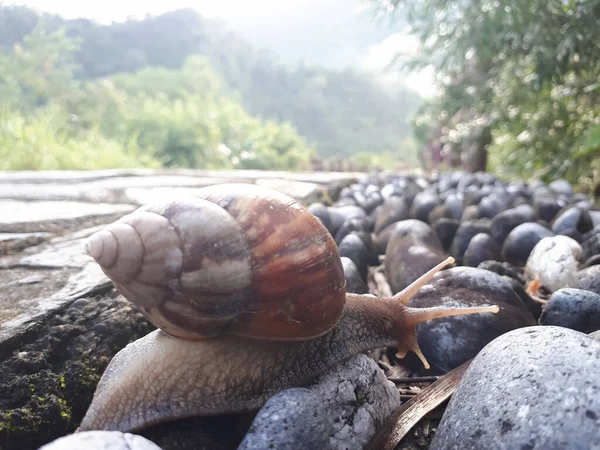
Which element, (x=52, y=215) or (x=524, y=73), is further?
(x=524, y=73)

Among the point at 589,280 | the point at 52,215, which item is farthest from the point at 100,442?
the point at 52,215

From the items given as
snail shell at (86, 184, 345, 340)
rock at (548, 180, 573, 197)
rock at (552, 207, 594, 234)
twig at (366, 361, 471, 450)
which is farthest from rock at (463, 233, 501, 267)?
rock at (548, 180, 573, 197)

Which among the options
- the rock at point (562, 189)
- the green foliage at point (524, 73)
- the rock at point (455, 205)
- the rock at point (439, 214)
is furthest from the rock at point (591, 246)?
the rock at point (562, 189)

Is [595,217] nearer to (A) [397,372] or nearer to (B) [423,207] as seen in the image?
(B) [423,207]

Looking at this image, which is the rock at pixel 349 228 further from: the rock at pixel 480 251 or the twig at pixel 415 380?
the twig at pixel 415 380

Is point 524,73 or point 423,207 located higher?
point 524,73

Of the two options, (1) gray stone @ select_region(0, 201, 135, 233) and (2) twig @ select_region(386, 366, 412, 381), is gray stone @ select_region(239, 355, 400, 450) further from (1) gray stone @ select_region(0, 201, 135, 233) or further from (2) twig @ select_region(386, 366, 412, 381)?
(1) gray stone @ select_region(0, 201, 135, 233)
